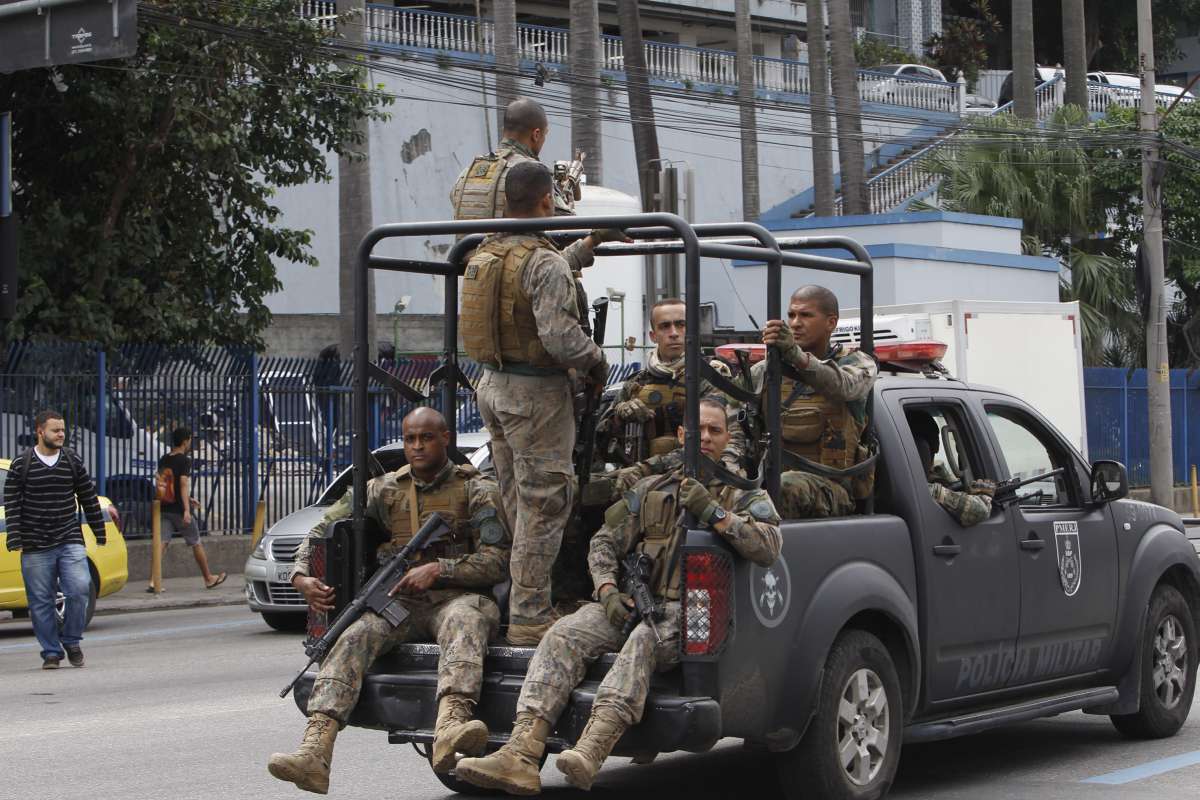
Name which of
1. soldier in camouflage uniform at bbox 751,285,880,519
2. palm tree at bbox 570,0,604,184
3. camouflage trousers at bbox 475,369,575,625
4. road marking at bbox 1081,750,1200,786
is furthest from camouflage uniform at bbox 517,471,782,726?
palm tree at bbox 570,0,604,184

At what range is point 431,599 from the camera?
692cm

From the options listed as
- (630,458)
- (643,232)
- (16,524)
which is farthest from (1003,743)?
(16,524)

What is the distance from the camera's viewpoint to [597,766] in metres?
5.97

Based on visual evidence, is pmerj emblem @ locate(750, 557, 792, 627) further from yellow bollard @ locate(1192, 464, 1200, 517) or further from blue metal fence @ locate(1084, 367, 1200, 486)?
yellow bollard @ locate(1192, 464, 1200, 517)

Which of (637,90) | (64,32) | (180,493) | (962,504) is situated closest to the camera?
(962,504)

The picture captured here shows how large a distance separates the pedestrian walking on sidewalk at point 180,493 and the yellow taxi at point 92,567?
84.6 inches

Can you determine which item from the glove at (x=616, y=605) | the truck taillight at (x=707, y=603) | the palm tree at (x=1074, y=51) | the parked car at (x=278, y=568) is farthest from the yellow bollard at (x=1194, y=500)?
the truck taillight at (x=707, y=603)

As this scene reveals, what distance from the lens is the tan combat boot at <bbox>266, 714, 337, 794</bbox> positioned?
631 cm

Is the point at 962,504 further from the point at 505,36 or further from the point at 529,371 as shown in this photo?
the point at 505,36

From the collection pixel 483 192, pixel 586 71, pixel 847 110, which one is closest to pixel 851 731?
pixel 483 192

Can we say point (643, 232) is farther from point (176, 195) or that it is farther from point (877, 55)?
point (877, 55)

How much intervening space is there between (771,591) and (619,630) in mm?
564

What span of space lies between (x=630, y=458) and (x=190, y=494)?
43.4 ft

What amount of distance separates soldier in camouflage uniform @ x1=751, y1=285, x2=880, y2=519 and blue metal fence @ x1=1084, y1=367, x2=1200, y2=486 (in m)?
23.5
